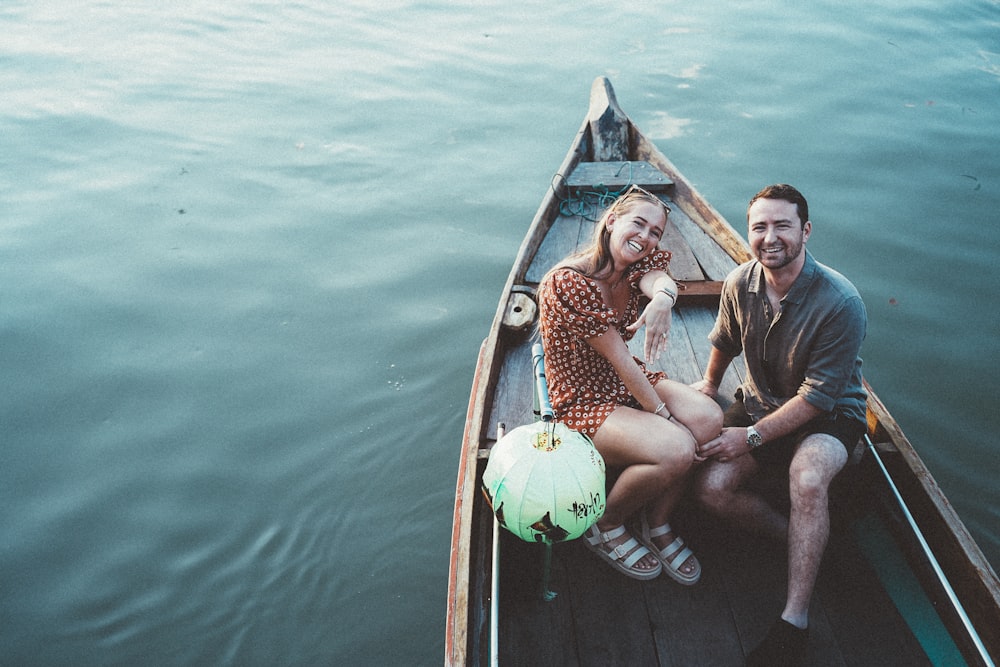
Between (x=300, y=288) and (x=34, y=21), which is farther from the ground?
(x=34, y=21)

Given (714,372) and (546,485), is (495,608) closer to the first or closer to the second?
(546,485)

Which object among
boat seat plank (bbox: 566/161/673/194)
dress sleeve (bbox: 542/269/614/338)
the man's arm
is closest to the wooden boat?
the man's arm

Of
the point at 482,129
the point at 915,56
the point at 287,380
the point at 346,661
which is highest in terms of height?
the point at 915,56

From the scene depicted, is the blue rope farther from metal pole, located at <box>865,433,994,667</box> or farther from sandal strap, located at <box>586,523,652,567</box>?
sandal strap, located at <box>586,523,652,567</box>

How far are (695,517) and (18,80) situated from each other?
11833mm

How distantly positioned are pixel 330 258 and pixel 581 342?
15.4ft

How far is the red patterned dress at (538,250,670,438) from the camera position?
107 inches

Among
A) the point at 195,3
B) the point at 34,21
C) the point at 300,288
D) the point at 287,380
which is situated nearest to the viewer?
the point at 287,380

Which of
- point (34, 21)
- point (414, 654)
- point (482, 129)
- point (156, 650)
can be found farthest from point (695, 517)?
point (34, 21)

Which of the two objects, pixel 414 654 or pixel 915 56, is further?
pixel 915 56

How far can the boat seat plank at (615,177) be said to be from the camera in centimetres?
579

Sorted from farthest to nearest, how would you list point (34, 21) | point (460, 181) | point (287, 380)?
point (34, 21) → point (460, 181) → point (287, 380)

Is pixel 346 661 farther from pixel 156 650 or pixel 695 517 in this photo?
pixel 695 517

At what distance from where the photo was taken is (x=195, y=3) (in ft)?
45.9
